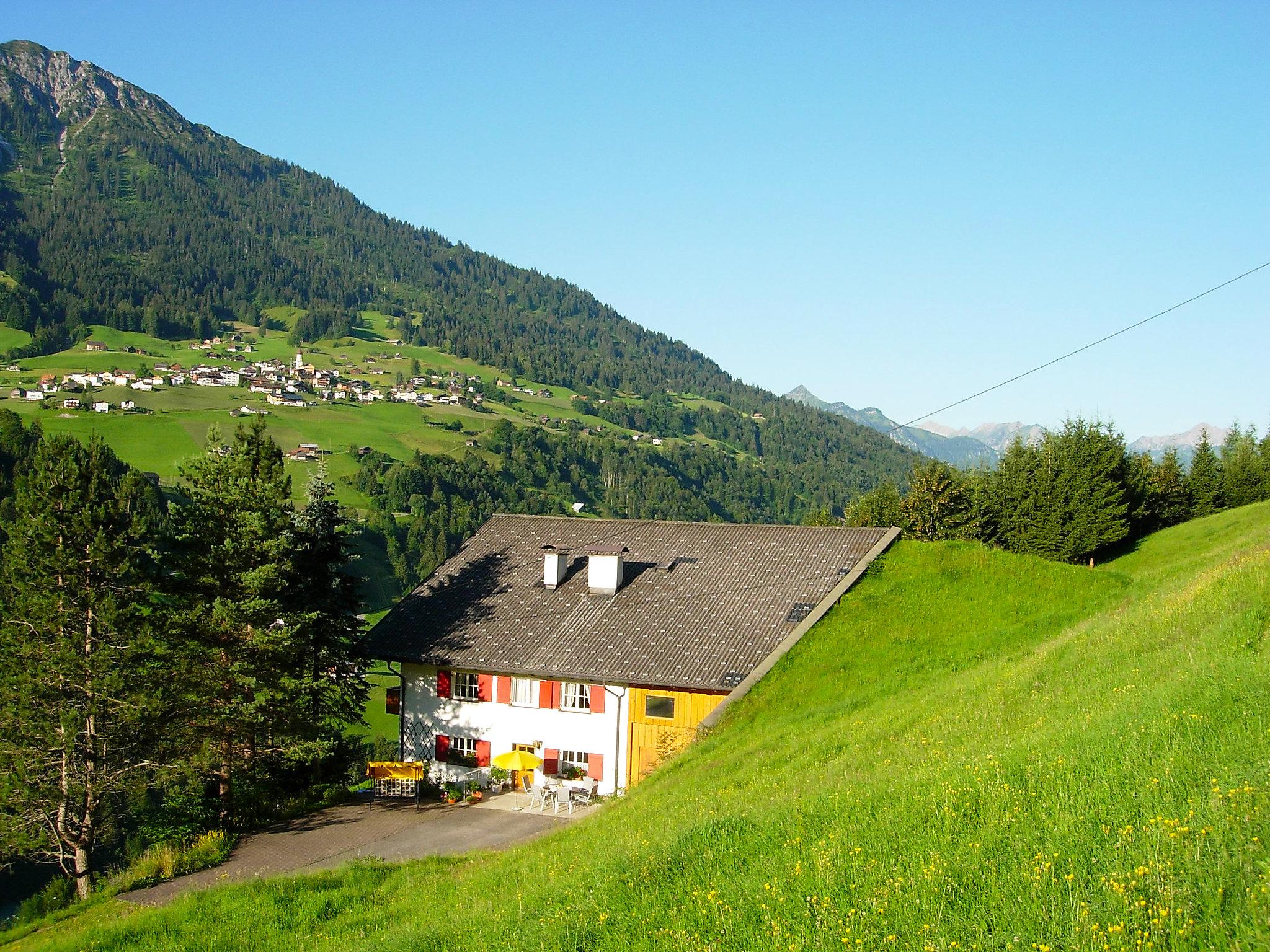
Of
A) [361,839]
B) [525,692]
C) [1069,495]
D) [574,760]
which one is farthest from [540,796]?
[1069,495]

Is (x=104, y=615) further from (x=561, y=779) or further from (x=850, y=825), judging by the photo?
(x=850, y=825)

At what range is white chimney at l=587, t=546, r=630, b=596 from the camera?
3200cm

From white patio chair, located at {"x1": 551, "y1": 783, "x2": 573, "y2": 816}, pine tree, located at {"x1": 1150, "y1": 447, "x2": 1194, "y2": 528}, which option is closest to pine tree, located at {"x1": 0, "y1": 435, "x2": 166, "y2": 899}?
white patio chair, located at {"x1": 551, "y1": 783, "x2": 573, "y2": 816}

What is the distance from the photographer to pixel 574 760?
93.7ft

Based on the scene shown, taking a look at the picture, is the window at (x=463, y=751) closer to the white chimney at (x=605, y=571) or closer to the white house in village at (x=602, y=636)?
the white house in village at (x=602, y=636)

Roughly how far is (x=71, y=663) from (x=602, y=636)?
14.8 m

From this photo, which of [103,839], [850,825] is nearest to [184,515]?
[103,839]

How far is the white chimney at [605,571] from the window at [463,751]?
631cm

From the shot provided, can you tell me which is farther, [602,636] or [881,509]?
[881,509]

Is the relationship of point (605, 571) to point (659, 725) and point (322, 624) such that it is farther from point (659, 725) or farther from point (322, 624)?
point (322, 624)

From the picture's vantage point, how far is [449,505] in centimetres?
18400

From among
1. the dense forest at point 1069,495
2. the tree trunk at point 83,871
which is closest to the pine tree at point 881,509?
the dense forest at point 1069,495

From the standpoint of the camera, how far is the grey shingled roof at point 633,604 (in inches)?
1110

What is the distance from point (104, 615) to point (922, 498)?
53.1 meters
